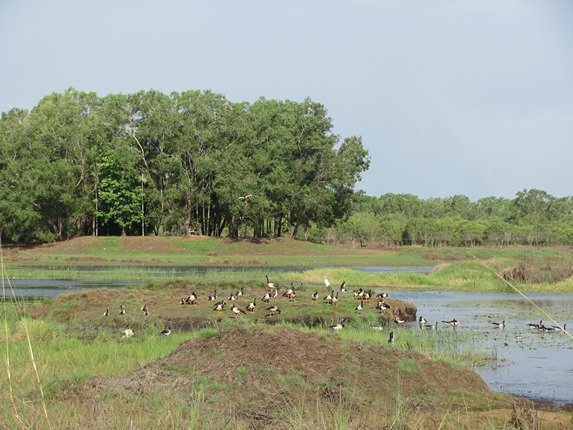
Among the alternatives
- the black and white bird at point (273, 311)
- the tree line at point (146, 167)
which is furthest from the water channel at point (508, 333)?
the tree line at point (146, 167)

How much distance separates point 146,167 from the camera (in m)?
76.5

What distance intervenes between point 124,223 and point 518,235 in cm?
4908

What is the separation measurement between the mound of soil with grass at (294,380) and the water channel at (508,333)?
206cm

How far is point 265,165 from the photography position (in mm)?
78250

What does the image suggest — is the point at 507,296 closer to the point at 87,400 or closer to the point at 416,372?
the point at 416,372

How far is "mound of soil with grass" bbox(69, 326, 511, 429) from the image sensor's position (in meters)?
12.1

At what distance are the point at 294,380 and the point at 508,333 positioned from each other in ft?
45.0

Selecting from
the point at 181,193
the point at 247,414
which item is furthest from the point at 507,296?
the point at 181,193

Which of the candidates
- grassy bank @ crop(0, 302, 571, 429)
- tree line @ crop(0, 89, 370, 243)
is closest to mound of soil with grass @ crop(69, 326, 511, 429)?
grassy bank @ crop(0, 302, 571, 429)

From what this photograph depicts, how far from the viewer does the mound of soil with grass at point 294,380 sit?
12148 mm

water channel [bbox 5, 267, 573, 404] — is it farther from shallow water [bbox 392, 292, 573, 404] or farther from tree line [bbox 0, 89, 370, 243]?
tree line [bbox 0, 89, 370, 243]

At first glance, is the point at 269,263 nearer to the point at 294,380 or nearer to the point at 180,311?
the point at 180,311

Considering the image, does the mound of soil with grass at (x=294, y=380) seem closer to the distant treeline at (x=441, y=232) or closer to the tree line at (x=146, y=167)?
the tree line at (x=146, y=167)

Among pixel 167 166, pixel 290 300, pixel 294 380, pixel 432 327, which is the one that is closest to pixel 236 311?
pixel 290 300
